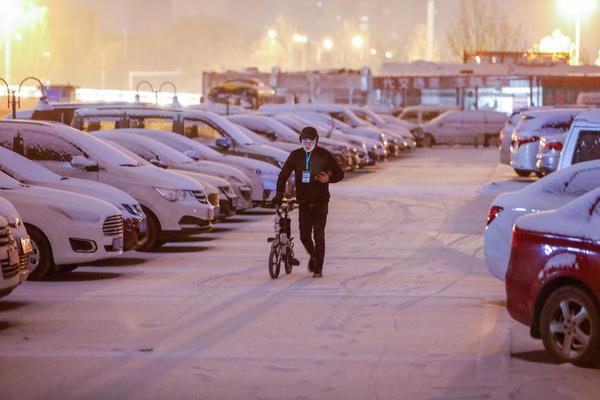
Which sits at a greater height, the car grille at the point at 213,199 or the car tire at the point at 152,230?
the car grille at the point at 213,199

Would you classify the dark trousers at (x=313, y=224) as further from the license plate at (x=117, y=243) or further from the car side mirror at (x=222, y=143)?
the car side mirror at (x=222, y=143)

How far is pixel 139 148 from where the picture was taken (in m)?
22.7

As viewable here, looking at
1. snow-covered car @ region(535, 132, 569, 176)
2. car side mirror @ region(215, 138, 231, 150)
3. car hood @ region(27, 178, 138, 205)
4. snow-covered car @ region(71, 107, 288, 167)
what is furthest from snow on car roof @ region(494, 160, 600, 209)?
snow-covered car @ region(535, 132, 569, 176)

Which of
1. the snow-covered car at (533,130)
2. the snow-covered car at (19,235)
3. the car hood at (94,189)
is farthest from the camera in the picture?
the snow-covered car at (533,130)

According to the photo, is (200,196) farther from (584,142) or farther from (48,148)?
(584,142)

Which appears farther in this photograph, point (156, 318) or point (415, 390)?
point (156, 318)

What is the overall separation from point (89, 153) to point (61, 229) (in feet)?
10.3

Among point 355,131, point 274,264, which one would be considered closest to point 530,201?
point 274,264

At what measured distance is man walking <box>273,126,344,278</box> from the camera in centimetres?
1680

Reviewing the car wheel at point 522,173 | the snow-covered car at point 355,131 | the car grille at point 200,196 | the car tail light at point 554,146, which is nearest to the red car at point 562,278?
the car grille at point 200,196

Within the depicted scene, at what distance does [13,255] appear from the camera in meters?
12.8

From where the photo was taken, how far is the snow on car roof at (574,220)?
10555 mm

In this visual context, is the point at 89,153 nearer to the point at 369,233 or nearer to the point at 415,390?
the point at 369,233

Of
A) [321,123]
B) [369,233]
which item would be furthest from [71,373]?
[321,123]
